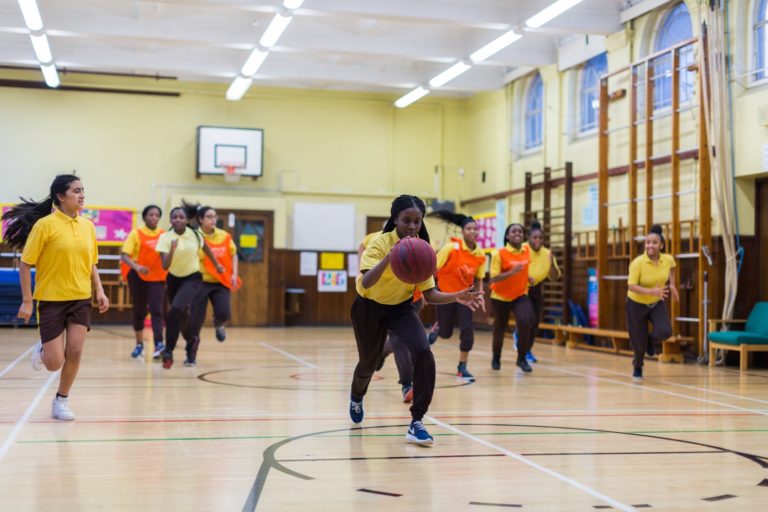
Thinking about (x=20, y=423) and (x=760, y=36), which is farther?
(x=760, y=36)

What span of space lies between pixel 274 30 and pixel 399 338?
9337 mm

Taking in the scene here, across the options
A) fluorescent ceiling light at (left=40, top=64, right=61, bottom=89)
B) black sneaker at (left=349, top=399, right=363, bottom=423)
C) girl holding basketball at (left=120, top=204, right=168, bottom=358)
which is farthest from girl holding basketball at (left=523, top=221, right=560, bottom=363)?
fluorescent ceiling light at (left=40, top=64, right=61, bottom=89)

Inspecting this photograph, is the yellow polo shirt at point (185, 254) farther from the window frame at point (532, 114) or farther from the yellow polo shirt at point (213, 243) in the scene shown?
the window frame at point (532, 114)

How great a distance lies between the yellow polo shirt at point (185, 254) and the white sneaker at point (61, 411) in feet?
11.8

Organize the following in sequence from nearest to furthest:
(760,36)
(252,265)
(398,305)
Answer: (398,305), (760,36), (252,265)

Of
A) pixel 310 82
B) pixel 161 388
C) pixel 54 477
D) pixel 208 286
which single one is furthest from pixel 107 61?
pixel 54 477

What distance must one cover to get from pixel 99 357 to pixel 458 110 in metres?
11.6

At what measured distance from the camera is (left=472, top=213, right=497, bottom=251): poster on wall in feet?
61.5

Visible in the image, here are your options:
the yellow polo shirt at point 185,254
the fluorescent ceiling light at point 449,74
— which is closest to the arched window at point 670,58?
the fluorescent ceiling light at point 449,74

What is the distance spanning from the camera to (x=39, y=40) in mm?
14742

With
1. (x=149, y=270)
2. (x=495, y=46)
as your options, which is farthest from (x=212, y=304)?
(x=495, y=46)

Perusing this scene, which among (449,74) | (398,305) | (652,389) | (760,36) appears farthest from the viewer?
(449,74)

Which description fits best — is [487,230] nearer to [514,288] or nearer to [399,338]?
[514,288]

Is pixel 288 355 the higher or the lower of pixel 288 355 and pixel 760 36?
the lower
